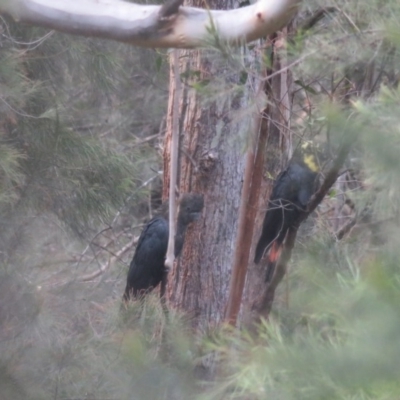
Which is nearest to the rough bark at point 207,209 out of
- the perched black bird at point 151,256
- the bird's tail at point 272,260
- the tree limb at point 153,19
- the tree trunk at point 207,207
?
the tree trunk at point 207,207

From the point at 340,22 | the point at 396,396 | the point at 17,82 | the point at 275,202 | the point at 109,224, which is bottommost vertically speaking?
the point at 109,224

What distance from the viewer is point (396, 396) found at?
1.01 metres

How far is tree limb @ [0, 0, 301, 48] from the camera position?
196 cm

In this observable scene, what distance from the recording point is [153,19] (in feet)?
6.89

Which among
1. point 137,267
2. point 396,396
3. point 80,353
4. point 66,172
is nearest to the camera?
point 396,396

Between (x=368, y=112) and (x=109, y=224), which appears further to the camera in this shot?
A: (x=109, y=224)

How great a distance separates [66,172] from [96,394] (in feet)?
6.16

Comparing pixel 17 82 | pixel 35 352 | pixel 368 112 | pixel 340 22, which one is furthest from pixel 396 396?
pixel 17 82

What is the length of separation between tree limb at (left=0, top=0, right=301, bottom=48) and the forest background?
0.11 meters

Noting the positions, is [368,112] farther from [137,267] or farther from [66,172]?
[66,172]

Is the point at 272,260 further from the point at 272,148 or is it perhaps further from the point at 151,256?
the point at 151,256

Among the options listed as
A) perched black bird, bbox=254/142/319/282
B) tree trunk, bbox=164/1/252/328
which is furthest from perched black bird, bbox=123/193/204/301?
perched black bird, bbox=254/142/319/282

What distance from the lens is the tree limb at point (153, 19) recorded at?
1957 millimetres

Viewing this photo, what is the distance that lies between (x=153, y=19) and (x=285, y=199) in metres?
1.31
